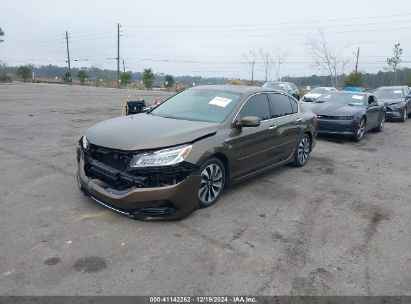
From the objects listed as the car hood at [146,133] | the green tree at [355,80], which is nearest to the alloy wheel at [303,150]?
the car hood at [146,133]

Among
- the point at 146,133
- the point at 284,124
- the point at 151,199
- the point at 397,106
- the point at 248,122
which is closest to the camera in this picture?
the point at 151,199

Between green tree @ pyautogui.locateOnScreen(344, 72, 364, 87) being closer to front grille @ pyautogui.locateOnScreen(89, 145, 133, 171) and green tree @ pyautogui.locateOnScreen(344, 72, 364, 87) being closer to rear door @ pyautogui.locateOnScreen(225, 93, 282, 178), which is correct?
rear door @ pyautogui.locateOnScreen(225, 93, 282, 178)

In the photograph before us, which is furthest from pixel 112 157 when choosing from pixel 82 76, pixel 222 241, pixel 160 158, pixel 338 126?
pixel 82 76

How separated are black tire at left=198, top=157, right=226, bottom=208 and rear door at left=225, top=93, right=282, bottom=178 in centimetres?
26

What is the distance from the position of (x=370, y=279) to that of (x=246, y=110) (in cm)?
296

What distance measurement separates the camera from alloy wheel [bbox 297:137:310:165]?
7200 mm

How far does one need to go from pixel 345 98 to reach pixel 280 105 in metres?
6.05

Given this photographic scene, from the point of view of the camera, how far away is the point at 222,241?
4004mm

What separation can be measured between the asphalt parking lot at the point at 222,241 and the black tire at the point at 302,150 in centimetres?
65

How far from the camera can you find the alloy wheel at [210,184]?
4.76 m

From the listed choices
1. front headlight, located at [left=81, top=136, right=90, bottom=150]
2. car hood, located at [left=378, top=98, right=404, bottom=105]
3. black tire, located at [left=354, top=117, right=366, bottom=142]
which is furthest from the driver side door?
car hood, located at [left=378, top=98, right=404, bottom=105]

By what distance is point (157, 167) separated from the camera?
4.19 metres

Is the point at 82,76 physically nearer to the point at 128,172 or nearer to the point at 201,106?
the point at 201,106

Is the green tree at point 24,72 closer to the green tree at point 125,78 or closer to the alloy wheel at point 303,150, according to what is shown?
the green tree at point 125,78
